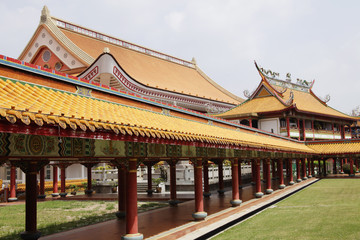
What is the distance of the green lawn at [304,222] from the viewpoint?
1069cm

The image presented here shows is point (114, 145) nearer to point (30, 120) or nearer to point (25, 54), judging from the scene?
point (30, 120)

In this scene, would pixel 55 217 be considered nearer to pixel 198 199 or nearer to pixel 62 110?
pixel 198 199

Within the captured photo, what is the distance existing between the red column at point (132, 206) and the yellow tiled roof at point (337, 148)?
94.6 ft

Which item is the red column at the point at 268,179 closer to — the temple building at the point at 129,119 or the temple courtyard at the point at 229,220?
the temple building at the point at 129,119

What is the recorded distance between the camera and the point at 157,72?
35219mm

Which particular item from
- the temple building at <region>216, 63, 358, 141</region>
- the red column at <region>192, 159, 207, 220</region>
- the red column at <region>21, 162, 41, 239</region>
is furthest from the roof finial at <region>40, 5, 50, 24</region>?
the red column at <region>192, 159, 207, 220</region>

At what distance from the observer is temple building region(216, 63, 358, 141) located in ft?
121

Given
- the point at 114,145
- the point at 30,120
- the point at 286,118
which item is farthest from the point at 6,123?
the point at 286,118

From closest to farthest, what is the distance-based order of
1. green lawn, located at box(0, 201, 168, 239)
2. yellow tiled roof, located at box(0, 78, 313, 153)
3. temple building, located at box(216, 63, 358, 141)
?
yellow tiled roof, located at box(0, 78, 313, 153)
green lawn, located at box(0, 201, 168, 239)
temple building, located at box(216, 63, 358, 141)

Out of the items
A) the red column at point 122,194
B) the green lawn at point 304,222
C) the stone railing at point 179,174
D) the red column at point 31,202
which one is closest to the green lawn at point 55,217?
the red column at point 122,194

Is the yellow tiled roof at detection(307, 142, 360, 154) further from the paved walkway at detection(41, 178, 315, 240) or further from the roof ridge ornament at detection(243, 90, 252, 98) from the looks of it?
the paved walkway at detection(41, 178, 315, 240)

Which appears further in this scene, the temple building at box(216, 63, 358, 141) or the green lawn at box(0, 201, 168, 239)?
the temple building at box(216, 63, 358, 141)

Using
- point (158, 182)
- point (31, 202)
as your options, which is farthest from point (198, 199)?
point (158, 182)

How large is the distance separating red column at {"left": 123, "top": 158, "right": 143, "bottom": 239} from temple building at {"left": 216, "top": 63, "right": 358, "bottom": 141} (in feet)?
90.6
